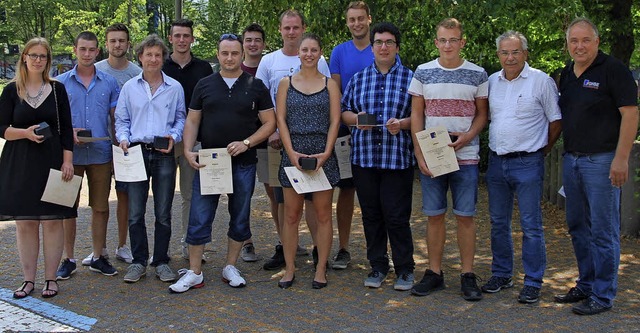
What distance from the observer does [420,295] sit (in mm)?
5512

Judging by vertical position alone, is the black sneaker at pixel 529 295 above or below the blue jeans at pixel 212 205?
below

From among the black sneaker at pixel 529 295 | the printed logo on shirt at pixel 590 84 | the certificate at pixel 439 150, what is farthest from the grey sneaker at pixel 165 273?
the printed logo on shirt at pixel 590 84

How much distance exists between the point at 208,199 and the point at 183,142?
1.72ft

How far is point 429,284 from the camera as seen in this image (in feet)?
18.3

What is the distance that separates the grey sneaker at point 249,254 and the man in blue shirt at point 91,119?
47.9 inches

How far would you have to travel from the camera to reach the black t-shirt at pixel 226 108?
563cm

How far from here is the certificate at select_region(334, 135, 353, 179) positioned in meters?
6.00

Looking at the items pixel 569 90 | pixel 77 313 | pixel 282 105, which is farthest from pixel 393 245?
pixel 77 313

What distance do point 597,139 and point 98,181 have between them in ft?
13.3

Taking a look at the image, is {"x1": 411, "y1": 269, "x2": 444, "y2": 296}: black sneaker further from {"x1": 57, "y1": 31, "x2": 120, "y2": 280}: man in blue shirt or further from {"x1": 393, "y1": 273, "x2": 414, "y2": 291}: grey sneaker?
{"x1": 57, "y1": 31, "x2": 120, "y2": 280}: man in blue shirt

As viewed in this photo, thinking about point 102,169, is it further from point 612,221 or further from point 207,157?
point 612,221

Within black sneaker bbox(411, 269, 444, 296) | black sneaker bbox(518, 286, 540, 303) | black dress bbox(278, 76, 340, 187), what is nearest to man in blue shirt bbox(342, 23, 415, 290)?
black sneaker bbox(411, 269, 444, 296)

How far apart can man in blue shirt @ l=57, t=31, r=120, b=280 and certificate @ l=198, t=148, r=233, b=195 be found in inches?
39.7

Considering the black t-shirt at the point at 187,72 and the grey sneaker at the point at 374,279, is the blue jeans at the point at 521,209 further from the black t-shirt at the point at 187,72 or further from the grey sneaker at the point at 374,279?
the black t-shirt at the point at 187,72
